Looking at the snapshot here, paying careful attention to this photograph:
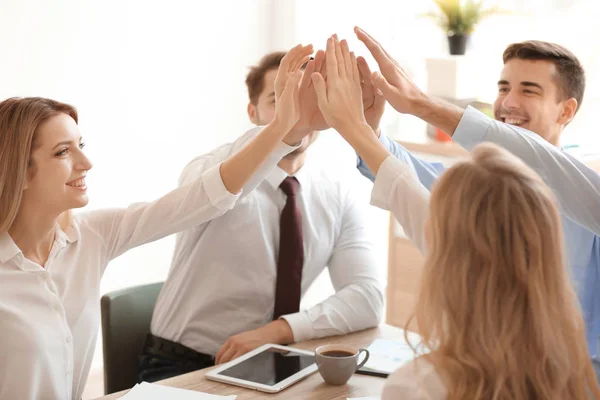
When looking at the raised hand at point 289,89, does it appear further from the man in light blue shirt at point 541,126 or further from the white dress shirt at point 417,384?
the white dress shirt at point 417,384

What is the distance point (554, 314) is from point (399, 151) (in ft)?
3.44

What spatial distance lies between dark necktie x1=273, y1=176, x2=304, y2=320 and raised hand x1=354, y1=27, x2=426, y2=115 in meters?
0.60

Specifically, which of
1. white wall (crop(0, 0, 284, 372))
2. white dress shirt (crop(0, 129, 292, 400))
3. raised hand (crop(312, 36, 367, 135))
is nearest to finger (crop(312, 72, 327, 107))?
raised hand (crop(312, 36, 367, 135))

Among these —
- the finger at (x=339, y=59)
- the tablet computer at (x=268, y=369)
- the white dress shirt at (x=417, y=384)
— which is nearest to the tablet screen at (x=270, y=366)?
the tablet computer at (x=268, y=369)

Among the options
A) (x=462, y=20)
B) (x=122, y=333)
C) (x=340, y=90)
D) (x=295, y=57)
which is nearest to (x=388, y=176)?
(x=340, y=90)

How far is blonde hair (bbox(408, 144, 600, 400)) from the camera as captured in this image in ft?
3.87

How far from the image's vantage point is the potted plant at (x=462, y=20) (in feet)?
11.2

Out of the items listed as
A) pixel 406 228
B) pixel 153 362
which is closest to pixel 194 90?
pixel 153 362

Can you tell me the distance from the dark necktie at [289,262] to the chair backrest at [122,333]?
41 cm

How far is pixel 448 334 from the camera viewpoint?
47.9 inches

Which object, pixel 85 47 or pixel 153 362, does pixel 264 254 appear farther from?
pixel 85 47

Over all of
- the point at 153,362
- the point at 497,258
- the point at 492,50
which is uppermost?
the point at 492,50

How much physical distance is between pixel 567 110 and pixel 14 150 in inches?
60.9

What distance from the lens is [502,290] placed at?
119 cm
